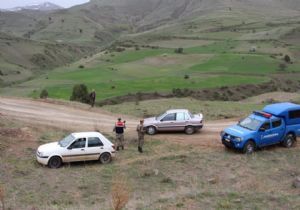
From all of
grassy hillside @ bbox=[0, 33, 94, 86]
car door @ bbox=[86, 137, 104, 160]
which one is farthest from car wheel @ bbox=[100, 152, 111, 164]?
grassy hillside @ bbox=[0, 33, 94, 86]

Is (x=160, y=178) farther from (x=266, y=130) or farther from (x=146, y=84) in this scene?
(x=146, y=84)

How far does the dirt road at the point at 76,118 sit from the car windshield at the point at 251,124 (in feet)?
5.98

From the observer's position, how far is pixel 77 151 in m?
21.4

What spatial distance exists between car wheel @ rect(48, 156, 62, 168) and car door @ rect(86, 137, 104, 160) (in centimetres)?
135

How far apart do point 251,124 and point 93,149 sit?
870cm

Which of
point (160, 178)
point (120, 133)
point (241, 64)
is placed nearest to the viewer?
point (160, 178)

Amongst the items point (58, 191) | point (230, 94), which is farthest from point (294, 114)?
point (230, 94)

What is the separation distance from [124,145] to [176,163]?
455 centimetres

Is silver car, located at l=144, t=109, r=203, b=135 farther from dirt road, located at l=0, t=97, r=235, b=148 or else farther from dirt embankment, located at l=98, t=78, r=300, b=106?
dirt embankment, located at l=98, t=78, r=300, b=106

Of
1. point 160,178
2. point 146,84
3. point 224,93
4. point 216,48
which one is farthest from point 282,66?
point 160,178

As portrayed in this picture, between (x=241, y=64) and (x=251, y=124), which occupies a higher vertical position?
(x=241, y=64)

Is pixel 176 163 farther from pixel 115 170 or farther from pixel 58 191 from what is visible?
pixel 58 191

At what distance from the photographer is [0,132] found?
2445 centimetres

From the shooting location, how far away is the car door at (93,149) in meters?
21.6
